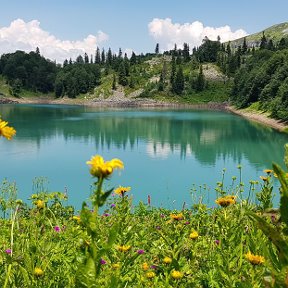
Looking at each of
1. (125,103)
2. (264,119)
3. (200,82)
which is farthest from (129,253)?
(200,82)

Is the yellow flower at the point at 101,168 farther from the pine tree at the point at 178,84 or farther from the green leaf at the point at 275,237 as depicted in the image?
the pine tree at the point at 178,84

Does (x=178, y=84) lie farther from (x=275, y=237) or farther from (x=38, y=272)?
(x=275, y=237)

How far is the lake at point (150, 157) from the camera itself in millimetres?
26984

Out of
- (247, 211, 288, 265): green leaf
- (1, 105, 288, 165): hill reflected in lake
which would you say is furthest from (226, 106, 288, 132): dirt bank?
(247, 211, 288, 265): green leaf

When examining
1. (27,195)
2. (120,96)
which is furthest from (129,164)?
(120,96)

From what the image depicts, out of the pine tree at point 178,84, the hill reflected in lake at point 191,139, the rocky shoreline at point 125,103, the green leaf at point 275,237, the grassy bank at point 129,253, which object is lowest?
the hill reflected in lake at point 191,139

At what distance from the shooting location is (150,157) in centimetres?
4091

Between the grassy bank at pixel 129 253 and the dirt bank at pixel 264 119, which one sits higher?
the grassy bank at pixel 129 253

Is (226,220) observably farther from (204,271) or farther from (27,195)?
(27,195)

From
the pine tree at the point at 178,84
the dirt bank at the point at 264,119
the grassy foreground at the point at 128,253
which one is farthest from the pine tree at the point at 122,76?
the grassy foreground at the point at 128,253

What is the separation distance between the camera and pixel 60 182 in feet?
95.8

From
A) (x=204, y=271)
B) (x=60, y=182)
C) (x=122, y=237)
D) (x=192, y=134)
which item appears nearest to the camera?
(x=122, y=237)

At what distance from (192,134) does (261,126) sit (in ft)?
56.1

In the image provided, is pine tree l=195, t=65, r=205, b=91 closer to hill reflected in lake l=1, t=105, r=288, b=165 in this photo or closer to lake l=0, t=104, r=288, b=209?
hill reflected in lake l=1, t=105, r=288, b=165
